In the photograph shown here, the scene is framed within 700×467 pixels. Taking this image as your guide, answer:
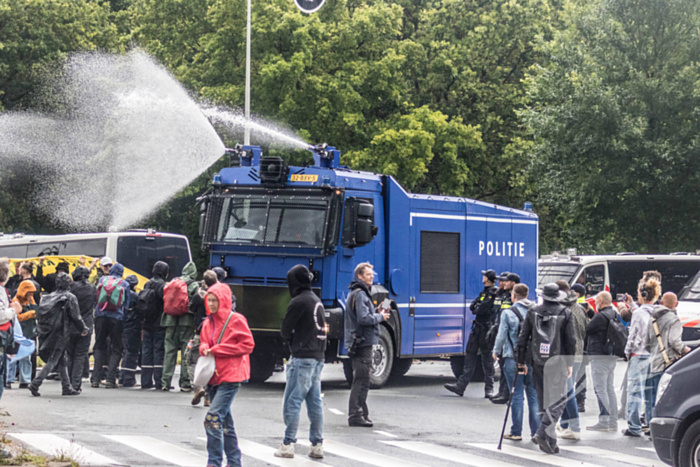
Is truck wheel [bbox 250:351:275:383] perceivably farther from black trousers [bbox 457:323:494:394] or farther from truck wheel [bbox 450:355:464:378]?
truck wheel [bbox 450:355:464:378]

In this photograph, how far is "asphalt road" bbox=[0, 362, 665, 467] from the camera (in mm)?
9570

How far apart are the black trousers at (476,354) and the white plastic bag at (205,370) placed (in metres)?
7.83

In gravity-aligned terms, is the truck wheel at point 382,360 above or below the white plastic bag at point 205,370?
below

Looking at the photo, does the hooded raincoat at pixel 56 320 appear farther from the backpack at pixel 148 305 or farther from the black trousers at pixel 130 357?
the black trousers at pixel 130 357

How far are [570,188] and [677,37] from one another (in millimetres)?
5324

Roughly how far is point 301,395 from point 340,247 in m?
5.71

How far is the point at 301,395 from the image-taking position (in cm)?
952

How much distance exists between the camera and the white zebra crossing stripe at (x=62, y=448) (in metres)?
8.68

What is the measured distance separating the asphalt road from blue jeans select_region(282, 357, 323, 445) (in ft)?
0.94

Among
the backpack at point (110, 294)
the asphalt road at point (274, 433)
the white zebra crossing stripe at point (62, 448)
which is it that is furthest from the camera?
the backpack at point (110, 294)

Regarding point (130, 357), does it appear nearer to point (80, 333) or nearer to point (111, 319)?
point (111, 319)

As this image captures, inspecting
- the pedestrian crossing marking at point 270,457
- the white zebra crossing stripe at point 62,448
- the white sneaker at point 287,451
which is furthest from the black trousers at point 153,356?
the white sneaker at point 287,451

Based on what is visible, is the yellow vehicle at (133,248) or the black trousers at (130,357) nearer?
the black trousers at (130,357)

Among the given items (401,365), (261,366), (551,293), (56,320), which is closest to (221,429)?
(551,293)
